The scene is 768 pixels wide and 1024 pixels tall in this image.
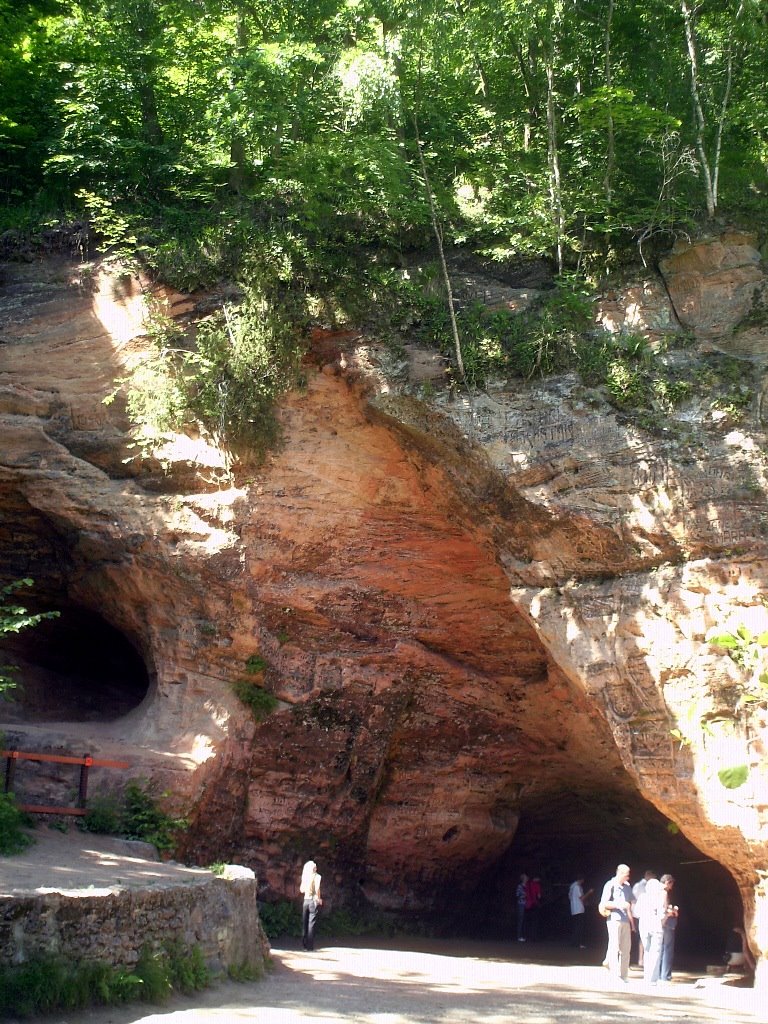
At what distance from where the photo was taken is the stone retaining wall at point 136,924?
21.8 ft

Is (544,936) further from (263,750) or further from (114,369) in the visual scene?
(114,369)

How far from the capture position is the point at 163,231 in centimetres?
1305

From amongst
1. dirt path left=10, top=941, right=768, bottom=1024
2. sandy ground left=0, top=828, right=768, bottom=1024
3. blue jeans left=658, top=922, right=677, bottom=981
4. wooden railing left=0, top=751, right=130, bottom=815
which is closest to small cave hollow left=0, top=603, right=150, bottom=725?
wooden railing left=0, top=751, right=130, bottom=815

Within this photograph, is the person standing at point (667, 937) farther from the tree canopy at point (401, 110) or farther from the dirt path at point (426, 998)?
the tree canopy at point (401, 110)

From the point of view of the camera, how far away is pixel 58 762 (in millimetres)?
11156

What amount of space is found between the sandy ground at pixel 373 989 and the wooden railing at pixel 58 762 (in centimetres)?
29

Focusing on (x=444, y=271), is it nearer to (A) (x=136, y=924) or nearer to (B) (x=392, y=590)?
(B) (x=392, y=590)

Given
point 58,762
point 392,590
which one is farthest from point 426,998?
point 392,590

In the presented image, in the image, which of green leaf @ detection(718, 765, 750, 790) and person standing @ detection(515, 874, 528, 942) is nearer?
green leaf @ detection(718, 765, 750, 790)

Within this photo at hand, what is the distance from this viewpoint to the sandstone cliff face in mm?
10867

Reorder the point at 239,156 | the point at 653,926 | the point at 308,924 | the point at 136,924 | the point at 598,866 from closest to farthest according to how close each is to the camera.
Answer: the point at 136,924 → the point at 653,926 → the point at 308,924 → the point at 239,156 → the point at 598,866

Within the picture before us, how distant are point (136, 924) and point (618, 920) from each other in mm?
5018

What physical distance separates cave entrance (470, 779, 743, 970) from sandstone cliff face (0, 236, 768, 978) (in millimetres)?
1210

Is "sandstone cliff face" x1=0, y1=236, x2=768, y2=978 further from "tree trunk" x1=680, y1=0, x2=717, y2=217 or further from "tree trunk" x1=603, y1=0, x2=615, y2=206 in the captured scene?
"tree trunk" x1=603, y1=0, x2=615, y2=206
